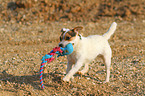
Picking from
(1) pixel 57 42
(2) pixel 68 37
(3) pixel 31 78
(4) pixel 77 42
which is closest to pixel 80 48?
(4) pixel 77 42

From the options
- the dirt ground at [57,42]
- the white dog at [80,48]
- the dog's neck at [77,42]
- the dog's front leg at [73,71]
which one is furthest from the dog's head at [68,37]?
the dirt ground at [57,42]

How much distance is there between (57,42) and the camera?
862cm

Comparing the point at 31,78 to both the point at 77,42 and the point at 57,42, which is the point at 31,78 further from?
the point at 57,42

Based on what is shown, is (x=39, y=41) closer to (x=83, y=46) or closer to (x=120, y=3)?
(x=83, y=46)

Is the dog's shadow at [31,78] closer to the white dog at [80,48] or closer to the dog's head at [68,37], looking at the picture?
the white dog at [80,48]

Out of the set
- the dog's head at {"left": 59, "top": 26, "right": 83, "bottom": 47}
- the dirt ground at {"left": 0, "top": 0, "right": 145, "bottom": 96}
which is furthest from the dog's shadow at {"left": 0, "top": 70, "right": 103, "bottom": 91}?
the dog's head at {"left": 59, "top": 26, "right": 83, "bottom": 47}

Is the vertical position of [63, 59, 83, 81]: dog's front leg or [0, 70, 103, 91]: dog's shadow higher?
[63, 59, 83, 81]: dog's front leg

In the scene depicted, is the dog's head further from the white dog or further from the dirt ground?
the dirt ground

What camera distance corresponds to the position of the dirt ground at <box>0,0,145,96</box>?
202 inches

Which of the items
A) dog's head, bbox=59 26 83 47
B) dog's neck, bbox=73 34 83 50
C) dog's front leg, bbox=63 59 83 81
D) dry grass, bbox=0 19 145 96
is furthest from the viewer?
dry grass, bbox=0 19 145 96

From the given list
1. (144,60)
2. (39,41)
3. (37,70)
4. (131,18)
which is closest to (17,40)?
(39,41)

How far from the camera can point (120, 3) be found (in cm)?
1241

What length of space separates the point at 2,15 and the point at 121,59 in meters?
6.68

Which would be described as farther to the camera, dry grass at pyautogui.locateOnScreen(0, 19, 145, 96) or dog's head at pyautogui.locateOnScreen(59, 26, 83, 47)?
dry grass at pyautogui.locateOnScreen(0, 19, 145, 96)
